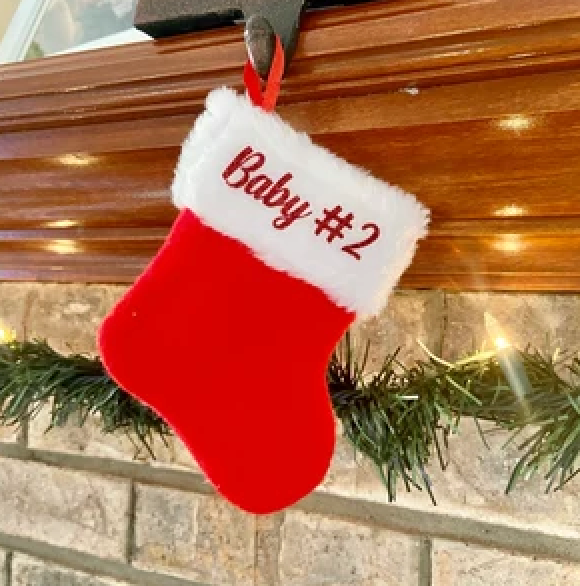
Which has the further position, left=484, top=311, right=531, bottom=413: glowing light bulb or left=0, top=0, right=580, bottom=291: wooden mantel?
left=484, top=311, right=531, bottom=413: glowing light bulb

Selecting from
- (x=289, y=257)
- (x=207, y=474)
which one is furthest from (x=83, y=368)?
(x=289, y=257)

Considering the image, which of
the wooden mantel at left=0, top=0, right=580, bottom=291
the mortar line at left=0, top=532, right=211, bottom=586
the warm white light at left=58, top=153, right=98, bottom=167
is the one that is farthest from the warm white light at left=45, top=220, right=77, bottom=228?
the mortar line at left=0, top=532, right=211, bottom=586

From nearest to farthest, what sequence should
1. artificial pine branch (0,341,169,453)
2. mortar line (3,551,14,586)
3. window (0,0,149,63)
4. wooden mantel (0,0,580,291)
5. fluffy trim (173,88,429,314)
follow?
wooden mantel (0,0,580,291) → fluffy trim (173,88,429,314) → artificial pine branch (0,341,169,453) → window (0,0,149,63) → mortar line (3,551,14,586)

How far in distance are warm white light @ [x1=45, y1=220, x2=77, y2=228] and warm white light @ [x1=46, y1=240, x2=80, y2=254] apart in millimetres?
31

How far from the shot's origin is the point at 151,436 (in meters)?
1.11

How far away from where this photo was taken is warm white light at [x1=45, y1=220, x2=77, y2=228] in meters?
1.08

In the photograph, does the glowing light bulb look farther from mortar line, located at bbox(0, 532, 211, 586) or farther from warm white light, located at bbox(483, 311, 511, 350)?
mortar line, located at bbox(0, 532, 211, 586)

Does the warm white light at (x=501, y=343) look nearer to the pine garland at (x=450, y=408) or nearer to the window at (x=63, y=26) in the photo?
the pine garland at (x=450, y=408)

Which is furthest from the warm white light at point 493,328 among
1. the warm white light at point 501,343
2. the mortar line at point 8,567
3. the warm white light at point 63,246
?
the mortar line at point 8,567

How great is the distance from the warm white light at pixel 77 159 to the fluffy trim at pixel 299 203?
13 cm

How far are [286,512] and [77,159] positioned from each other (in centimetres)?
47

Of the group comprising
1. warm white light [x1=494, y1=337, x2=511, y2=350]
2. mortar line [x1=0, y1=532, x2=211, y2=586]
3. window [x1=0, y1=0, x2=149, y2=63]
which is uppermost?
window [x1=0, y1=0, x2=149, y2=63]

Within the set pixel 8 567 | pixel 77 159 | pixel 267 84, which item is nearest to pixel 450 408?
pixel 267 84

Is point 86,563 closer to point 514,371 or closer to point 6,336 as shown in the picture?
point 6,336
